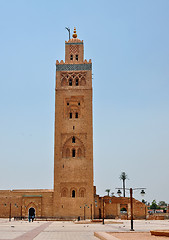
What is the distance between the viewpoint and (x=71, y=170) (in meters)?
47.2

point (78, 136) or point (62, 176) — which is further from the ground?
point (78, 136)

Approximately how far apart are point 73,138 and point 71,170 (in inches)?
185

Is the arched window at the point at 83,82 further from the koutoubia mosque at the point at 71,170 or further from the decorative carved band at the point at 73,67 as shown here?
the decorative carved band at the point at 73,67

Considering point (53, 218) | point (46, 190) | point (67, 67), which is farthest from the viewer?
point (67, 67)

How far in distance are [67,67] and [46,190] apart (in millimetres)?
19065

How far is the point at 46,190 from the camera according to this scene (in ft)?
158

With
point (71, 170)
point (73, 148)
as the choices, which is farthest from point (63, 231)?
point (73, 148)

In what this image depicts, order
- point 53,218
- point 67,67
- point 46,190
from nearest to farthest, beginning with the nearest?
point 53,218
point 46,190
point 67,67

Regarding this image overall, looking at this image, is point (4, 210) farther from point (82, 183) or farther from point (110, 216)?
point (110, 216)

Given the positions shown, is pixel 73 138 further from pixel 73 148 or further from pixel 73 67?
pixel 73 67

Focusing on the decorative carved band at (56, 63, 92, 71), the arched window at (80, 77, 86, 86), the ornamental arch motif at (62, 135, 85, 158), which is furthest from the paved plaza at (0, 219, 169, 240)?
the decorative carved band at (56, 63, 92, 71)

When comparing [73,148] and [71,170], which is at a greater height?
[73,148]

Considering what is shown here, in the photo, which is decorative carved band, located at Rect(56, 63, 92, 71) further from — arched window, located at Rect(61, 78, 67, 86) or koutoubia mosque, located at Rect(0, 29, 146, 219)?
arched window, located at Rect(61, 78, 67, 86)

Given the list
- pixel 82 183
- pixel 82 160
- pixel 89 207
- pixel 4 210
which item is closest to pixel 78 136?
pixel 82 160
